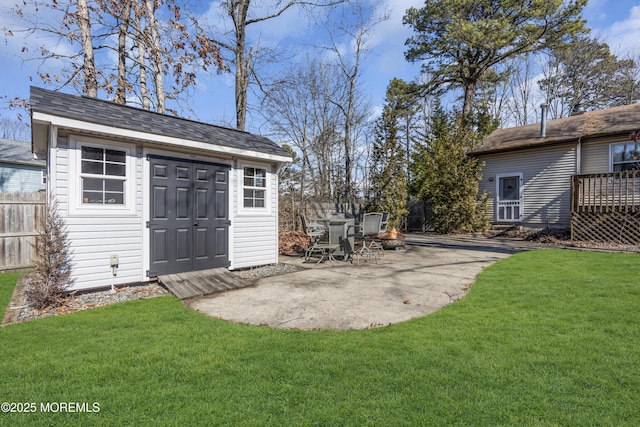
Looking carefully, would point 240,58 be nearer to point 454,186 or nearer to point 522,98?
point 454,186

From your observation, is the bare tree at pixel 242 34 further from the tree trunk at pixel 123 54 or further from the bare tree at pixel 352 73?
→ the bare tree at pixel 352 73

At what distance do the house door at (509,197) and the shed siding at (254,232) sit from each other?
11.6 meters

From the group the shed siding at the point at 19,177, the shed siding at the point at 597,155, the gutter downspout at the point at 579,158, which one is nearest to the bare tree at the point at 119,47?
the shed siding at the point at 19,177

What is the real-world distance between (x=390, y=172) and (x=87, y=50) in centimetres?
1030

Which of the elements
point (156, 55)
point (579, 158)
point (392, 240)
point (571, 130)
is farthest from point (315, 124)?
point (579, 158)

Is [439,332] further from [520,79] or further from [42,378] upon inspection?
[520,79]

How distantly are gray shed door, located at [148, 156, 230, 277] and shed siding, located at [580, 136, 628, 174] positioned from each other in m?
13.6

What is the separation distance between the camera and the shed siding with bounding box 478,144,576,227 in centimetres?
1259

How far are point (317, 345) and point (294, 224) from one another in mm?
9386

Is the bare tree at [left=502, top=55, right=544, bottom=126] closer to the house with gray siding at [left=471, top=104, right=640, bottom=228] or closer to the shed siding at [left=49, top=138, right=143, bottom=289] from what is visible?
the house with gray siding at [left=471, top=104, right=640, bottom=228]

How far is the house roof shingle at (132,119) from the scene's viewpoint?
15.3 feet

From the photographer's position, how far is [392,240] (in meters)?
9.62

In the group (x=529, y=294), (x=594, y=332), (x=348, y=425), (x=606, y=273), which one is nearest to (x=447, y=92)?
(x=606, y=273)

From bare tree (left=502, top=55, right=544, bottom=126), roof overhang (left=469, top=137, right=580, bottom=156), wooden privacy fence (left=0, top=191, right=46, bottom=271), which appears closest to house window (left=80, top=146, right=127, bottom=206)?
wooden privacy fence (left=0, top=191, right=46, bottom=271)
